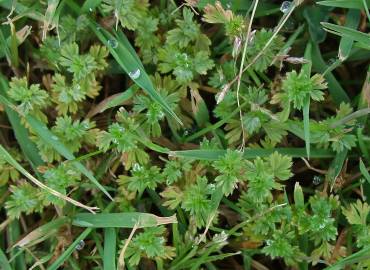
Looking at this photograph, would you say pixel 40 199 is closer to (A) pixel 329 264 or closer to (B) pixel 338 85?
(A) pixel 329 264

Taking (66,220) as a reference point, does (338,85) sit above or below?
above

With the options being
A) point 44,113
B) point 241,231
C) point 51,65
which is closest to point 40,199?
point 44,113

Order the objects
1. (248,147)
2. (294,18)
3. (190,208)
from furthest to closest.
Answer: (294,18) → (248,147) → (190,208)

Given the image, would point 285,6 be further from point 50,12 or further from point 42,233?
point 42,233

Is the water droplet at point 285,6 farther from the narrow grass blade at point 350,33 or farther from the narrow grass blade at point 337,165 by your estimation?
the narrow grass blade at point 337,165

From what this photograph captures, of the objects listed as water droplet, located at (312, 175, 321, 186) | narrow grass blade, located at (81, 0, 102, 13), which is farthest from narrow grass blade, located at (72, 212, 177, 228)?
narrow grass blade, located at (81, 0, 102, 13)

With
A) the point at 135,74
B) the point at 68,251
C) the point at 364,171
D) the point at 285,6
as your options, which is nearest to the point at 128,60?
the point at 135,74

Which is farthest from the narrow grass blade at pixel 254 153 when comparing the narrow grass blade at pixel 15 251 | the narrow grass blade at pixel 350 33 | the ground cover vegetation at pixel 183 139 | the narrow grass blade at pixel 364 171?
the narrow grass blade at pixel 15 251
